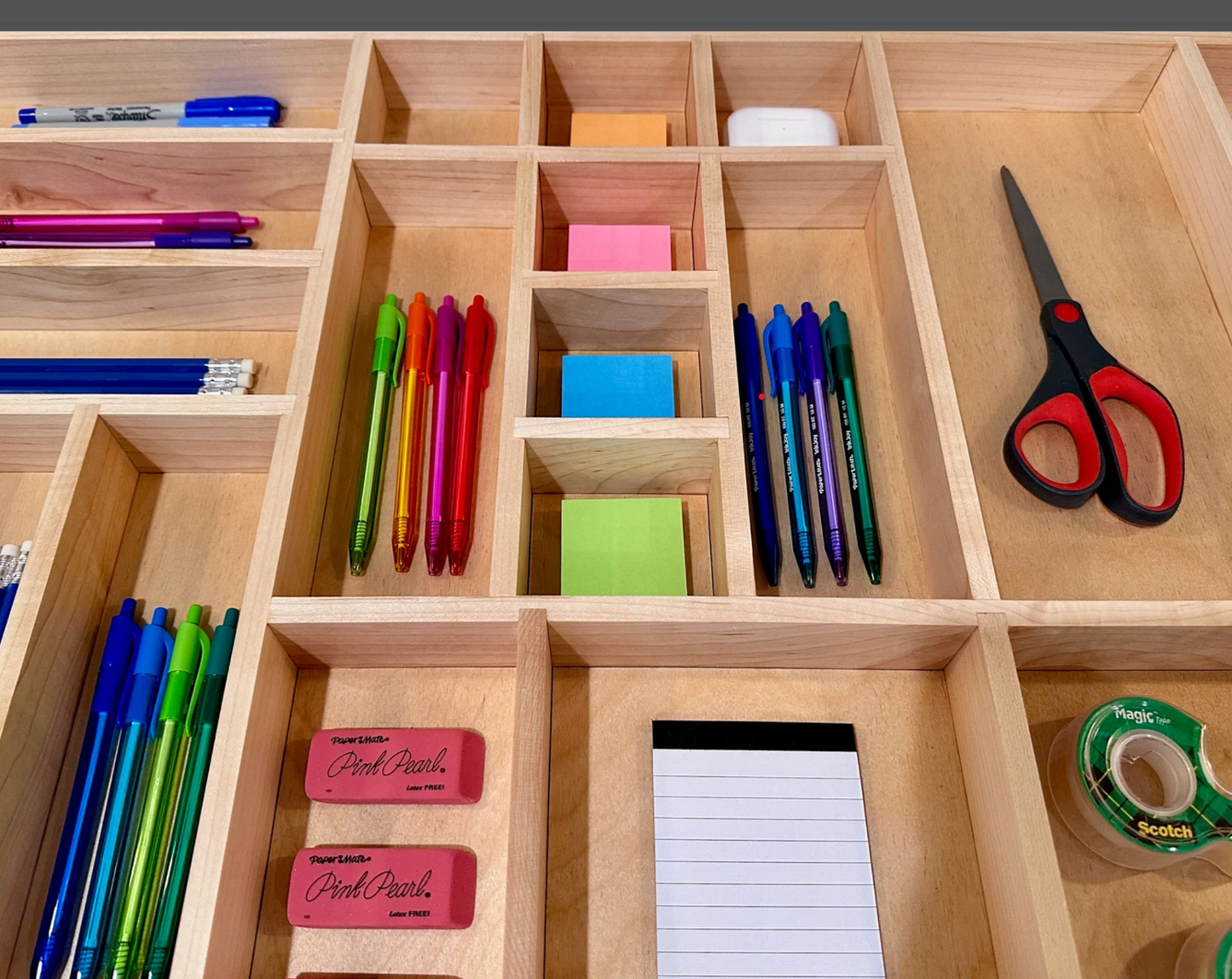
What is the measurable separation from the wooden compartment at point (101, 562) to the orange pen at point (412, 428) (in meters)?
0.18

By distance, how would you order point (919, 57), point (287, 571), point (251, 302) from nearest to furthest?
point (287, 571) < point (251, 302) < point (919, 57)

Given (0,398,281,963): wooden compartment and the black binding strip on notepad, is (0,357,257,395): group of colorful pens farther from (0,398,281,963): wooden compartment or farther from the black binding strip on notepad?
the black binding strip on notepad

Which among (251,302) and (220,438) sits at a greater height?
(251,302)

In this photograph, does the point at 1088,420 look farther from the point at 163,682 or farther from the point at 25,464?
the point at 25,464

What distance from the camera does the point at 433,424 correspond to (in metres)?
1.26

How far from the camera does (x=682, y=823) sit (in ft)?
3.36

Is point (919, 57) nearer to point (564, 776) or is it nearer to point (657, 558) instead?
point (657, 558)

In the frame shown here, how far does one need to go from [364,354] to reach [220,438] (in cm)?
26

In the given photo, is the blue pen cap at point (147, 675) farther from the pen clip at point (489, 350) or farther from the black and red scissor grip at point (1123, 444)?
the black and red scissor grip at point (1123, 444)

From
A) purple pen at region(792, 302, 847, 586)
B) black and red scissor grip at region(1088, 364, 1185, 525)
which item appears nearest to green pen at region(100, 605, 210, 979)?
purple pen at region(792, 302, 847, 586)

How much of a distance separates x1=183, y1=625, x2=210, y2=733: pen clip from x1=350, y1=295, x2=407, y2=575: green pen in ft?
0.65

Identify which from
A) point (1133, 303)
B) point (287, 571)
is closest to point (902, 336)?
point (1133, 303)

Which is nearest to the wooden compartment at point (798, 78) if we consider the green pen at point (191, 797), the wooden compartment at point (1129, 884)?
the wooden compartment at point (1129, 884)

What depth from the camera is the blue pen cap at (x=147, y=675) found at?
1063mm
